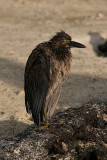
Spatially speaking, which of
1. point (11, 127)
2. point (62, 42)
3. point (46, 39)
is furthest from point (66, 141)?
point (46, 39)

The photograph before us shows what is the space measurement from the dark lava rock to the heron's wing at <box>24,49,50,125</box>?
0.97 feet

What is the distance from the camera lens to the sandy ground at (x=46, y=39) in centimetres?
586

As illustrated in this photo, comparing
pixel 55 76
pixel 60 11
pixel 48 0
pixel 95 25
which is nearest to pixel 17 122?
pixel 55 76

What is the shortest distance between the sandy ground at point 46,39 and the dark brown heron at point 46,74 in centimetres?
101

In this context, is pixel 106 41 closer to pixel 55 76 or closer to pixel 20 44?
pixel 20 44

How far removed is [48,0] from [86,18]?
2.40 metres

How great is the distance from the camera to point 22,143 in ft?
12.0

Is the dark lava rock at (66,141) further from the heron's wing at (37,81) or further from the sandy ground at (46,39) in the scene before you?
the sandy ground at (46,39)

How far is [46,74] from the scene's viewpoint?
13.0 feet

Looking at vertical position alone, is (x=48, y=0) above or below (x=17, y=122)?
above

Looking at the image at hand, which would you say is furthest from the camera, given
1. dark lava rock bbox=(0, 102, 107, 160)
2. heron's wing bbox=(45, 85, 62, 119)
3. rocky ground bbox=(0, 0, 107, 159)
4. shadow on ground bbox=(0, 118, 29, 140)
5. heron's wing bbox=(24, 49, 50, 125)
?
rocky ground bbox=(0, 0, 107, 159)

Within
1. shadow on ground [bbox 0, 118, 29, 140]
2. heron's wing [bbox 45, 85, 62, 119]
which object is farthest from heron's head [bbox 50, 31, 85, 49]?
shadow on ground [bbox 0, 118, 29, 140]

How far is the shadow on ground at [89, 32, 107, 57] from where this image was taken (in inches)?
350

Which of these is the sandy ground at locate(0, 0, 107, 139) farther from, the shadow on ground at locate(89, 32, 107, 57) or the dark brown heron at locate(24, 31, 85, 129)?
the dark brown heron at locate(24, 31, 85, 129)
